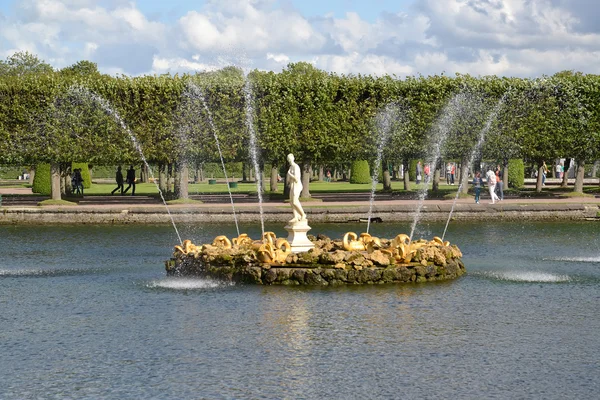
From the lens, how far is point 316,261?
63.6 ft

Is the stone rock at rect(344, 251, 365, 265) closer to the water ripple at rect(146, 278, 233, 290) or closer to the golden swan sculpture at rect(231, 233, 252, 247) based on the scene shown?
the water ripple at rect(146, 278, 233, 290)

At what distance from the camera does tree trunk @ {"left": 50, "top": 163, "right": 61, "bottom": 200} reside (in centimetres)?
4606

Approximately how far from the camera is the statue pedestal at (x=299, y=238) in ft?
68.4

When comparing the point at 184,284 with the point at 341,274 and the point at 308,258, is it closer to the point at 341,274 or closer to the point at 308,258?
the point at 308,258

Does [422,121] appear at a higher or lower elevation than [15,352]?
higher

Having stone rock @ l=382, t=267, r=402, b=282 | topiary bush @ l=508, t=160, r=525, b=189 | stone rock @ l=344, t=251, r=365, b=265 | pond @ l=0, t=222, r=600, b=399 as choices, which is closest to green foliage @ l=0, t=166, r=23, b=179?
topiary bush @ l=508, t=160, r=525, b=189

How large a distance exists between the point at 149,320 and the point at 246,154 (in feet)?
106

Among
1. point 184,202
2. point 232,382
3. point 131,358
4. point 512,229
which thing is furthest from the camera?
point 184,202

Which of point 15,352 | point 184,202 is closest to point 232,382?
point 15,352

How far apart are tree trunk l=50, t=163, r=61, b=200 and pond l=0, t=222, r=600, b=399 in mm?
23475

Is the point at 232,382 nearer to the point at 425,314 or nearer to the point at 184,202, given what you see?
the point at 425,314

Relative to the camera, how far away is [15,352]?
13.3 m

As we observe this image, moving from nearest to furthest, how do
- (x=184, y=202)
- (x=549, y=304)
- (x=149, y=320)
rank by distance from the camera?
(x=149, y=320), (x=549, y=304), (x=184, y=202)

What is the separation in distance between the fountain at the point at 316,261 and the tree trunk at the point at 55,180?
26561 millimetres
